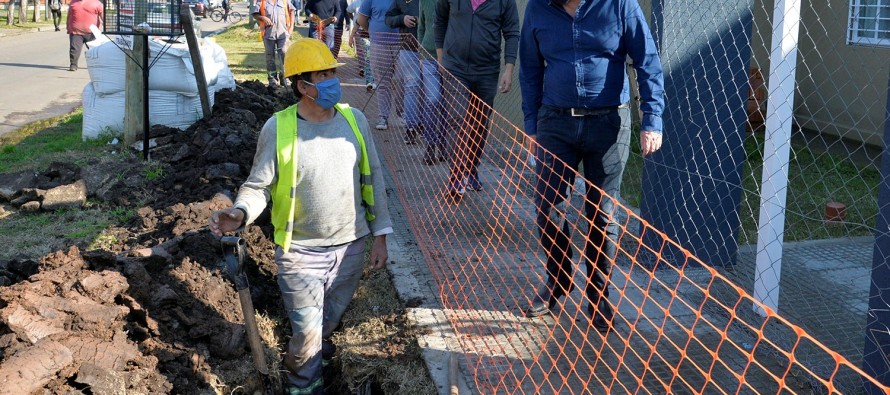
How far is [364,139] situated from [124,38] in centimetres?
568

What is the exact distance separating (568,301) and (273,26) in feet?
33.8

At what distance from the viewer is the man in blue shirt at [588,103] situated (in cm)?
425

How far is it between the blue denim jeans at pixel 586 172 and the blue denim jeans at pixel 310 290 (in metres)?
1.03

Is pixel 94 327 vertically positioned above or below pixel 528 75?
below

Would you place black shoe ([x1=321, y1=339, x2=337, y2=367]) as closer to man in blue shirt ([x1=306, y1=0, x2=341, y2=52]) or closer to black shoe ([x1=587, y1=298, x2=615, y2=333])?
black shoe ([x1=587, y1=298, x2=615, y2=333])

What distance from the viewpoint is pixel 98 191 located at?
25.0 feet

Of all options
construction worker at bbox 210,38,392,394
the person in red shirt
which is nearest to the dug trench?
construction worker at bbox 210,38,392,394

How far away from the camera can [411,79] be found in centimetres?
867

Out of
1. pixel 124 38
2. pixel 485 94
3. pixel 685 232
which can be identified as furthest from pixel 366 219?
pixel 124 38

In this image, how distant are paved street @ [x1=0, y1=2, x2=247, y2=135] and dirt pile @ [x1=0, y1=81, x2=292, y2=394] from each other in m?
7.46

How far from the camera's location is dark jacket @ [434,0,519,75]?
278 inches

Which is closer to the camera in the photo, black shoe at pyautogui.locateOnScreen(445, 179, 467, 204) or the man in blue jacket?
black shoe at pyautogui.locateOnScreen(445, 179, 467, 204)

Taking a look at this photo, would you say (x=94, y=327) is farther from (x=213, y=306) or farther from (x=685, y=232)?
(x=685, y=232)

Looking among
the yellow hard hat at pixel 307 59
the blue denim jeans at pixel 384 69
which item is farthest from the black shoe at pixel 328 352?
the blue denim jeans at pixel 384 69
